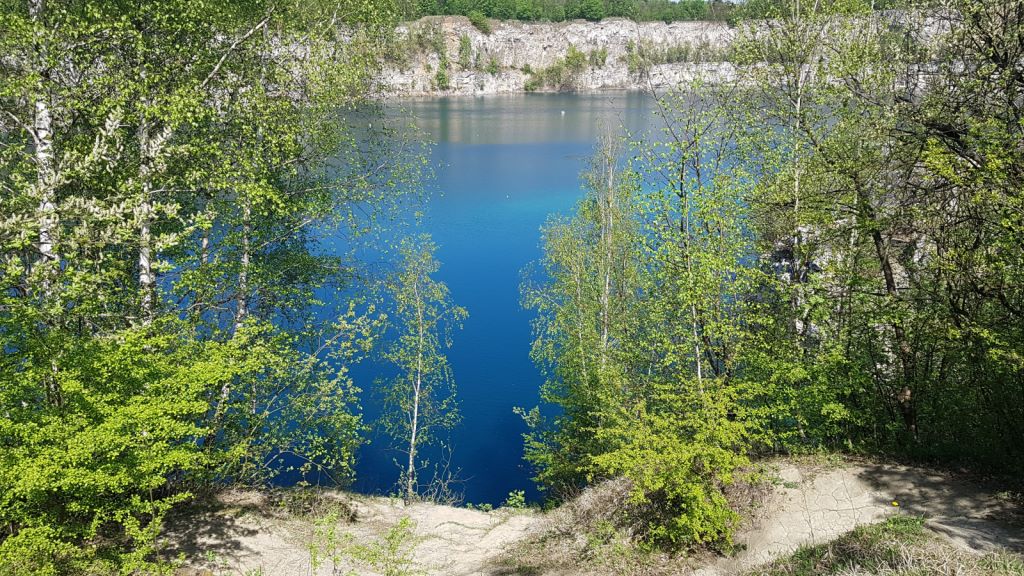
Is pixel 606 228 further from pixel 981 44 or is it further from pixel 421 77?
pixel 421 77

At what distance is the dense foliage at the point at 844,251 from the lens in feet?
30.0

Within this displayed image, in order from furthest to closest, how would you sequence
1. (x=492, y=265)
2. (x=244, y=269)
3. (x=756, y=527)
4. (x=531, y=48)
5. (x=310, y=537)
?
(x=531, y=48)
(x=492, y=265)
(x=244, y=269)
(x=310, y=537)
(x=756, y=527)

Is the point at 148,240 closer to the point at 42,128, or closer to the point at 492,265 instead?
the point at 42,128

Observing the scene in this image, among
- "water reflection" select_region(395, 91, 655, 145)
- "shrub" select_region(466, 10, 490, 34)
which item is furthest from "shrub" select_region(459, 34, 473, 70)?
"water reflection" select_region(395, 91, 655, 145)

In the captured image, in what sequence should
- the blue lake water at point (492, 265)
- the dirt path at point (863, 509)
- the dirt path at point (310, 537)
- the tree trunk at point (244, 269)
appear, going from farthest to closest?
the blue lake water at point (492, 265) < the tree trunk at point (244, 269) < the dirt path at point (310, 537) < the dirt path at point (863, 509)

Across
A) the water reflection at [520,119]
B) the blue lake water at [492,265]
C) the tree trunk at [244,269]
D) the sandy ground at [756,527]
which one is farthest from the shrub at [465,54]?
the sandy ground at [756,527]

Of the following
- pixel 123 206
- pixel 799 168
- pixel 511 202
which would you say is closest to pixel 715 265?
pixel 799 168

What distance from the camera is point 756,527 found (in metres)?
9.80

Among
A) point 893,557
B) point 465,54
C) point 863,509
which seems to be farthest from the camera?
point 465,54

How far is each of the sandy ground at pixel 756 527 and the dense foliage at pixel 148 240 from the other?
1.04 m

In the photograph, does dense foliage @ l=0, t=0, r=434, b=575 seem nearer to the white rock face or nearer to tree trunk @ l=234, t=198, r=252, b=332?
tree trunk @ l=234, t=198, r=252, b=332

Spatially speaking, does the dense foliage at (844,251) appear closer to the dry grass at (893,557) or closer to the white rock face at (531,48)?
the dry grass at (893,557)

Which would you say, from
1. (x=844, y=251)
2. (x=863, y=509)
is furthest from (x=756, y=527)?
(x=844, y=251)

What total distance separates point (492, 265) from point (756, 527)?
93.7 ft
